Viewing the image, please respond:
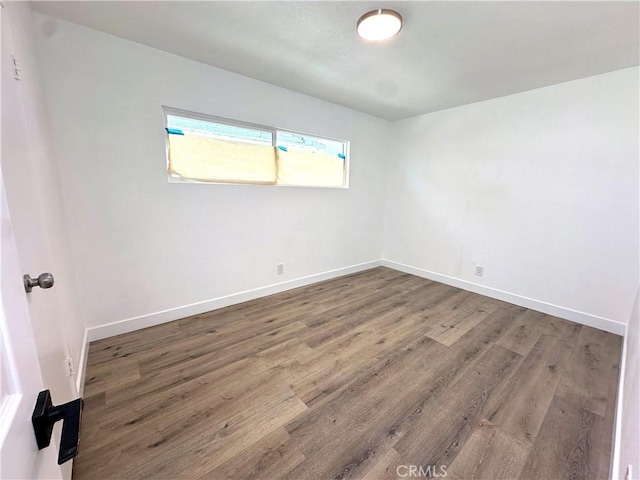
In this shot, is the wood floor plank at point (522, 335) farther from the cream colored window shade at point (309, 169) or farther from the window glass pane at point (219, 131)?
the window glass pane at point (219, 131)

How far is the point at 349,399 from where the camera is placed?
1633 millimetres

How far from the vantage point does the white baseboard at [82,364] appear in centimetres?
160

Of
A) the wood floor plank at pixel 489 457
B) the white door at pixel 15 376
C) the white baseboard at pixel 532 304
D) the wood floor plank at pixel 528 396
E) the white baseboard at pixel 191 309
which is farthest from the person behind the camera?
the white baseboard at pixel 532 304

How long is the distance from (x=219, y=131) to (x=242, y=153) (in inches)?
11.3

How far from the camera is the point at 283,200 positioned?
3066 mm

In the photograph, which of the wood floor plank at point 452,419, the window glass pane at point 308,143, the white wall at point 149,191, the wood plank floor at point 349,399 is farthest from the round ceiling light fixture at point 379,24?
the wood floor plank at point 452,419

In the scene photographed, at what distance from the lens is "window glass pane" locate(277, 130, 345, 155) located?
9.98 feet

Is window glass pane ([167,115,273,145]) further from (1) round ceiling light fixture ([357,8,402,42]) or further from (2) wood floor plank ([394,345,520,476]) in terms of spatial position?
(2) wood floor plank ([394,345,520,476])

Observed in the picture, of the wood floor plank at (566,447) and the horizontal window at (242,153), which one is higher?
the horizontal window at (242,153)

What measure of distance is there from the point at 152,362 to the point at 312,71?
110 inches

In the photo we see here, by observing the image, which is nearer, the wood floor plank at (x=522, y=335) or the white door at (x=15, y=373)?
the white door at (x=15, y=373)

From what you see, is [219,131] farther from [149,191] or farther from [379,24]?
[379,24]

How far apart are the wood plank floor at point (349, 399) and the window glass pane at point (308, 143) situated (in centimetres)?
195

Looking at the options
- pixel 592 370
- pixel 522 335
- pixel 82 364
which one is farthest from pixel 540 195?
pixel 82 364
